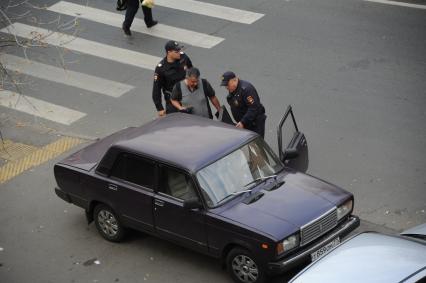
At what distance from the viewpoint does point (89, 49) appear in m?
18.0

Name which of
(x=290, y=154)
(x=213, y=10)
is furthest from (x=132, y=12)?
(x=290, y=154)

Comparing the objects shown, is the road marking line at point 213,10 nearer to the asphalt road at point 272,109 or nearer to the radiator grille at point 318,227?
the asphalt road at point 272,109

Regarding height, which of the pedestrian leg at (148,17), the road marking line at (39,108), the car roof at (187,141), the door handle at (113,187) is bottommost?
the road marking line at (39,108)

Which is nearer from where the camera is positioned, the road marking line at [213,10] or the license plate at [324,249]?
the license plate at [324,249]

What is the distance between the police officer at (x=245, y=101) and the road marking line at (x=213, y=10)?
6272 mm

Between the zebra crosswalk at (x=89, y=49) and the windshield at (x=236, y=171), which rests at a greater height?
the windshield at (x=236, y=171)

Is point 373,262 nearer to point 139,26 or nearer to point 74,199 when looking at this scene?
point 74,199

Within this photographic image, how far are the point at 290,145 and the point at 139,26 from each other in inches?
323

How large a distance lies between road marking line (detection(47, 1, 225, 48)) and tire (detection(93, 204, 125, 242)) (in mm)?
6917

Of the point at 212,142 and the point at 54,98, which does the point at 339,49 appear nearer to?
the point at 54,98

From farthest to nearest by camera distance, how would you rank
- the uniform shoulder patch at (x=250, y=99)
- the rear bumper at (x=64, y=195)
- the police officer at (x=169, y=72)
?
1. the police officer at (x=169, y=72)
2. the uniform shoulder patch at (x=250, y=99)
3. the rear bumper at (x=64, y=195)

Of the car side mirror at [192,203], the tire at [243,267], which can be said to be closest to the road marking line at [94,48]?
the car side mirror at [192,203]

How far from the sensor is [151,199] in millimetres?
10555

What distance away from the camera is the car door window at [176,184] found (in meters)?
10.2
